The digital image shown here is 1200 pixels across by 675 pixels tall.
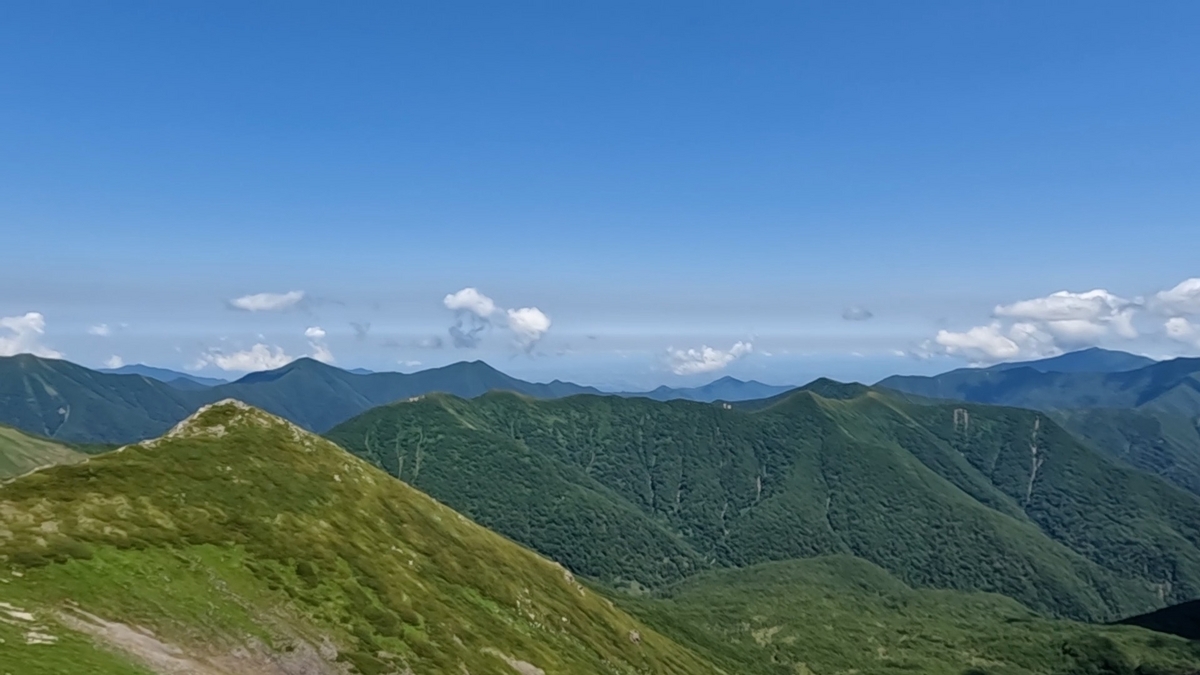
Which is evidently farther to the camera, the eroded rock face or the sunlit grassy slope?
the sunlit grassy slope

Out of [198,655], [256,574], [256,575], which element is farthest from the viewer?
[256,574]

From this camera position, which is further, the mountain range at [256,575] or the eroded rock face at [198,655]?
the mountain range at [256,575]

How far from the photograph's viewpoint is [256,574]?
8162cm

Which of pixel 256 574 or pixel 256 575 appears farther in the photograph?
pixel 256 574

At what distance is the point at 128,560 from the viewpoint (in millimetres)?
70625

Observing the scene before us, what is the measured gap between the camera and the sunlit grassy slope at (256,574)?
5891 cm

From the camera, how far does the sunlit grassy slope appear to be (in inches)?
2319

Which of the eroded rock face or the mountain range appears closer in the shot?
the eroded rock face

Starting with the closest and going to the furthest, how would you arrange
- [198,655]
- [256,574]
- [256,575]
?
[198,655] < [256,575] < [256,574]

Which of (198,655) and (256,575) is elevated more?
(256,575)

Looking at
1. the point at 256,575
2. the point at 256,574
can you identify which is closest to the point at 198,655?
the point at 256,575

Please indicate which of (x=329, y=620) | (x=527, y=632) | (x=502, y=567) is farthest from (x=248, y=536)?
(x=502, y=567)

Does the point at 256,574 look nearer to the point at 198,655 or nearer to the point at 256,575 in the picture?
the point at 256,575

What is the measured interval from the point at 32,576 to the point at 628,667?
345 feet
